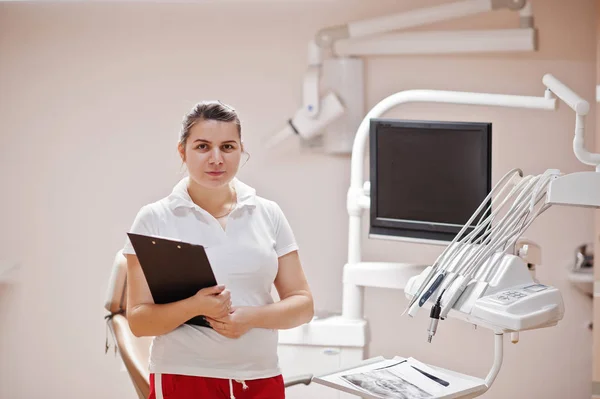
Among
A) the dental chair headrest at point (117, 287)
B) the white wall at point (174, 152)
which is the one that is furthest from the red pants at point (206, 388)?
the white wall at point (174, 152)

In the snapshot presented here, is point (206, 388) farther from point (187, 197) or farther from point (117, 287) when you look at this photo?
point (117, 287)

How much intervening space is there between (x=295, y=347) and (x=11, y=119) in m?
1.59

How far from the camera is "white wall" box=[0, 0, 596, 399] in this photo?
3.14 m

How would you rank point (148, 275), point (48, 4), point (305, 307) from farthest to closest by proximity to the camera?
point (48, 4), point (305, 307), point (148, 275)

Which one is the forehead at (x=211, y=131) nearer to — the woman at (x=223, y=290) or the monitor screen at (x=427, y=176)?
the woman at (x=223, y=290)

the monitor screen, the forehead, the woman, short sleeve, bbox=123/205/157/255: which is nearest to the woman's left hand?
the woman

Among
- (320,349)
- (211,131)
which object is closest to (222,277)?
(211,131)

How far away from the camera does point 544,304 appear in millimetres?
1836

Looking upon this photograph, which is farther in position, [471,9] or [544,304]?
[471,9]

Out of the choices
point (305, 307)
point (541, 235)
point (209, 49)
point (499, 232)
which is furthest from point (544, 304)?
point (209, 49)

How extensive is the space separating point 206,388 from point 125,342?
0.75 meters

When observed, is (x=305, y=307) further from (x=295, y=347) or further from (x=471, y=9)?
(x=471, y=9)

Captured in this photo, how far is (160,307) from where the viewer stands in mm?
1852

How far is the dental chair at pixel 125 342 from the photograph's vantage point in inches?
99.0
